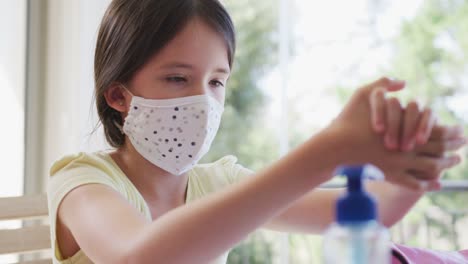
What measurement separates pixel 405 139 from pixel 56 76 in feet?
5.52

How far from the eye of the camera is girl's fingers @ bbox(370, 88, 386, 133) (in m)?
0.55

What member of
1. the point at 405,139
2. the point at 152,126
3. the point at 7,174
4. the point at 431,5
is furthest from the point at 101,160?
the point at 431,5

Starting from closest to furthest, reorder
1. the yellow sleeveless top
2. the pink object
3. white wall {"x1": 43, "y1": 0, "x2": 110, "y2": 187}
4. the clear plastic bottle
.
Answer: the clear plastic bottle < the yellow sleeveless top < the pink object < white wall {"x1": 43, "y1": 0, "x2": 110, "y2": 187}

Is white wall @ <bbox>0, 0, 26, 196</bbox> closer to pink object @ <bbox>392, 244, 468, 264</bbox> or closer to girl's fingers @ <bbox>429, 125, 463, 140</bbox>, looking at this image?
pink object @ <bbox>392, 244, 468, 264</bbox>

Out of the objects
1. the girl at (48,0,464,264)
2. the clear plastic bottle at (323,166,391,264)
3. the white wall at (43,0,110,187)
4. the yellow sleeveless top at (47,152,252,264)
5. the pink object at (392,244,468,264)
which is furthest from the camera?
the white wall at (43,0,110,187)

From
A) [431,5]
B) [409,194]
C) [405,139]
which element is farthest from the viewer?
[431,5]

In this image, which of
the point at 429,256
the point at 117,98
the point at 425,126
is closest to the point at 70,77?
the point at 117,98

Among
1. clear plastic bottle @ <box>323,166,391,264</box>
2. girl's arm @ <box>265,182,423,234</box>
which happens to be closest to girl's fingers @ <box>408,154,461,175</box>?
clear plastic bottle @ <box>323,166,391,264</box>

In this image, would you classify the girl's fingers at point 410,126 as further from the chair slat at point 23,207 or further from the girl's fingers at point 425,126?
the chair slat at point 23,207

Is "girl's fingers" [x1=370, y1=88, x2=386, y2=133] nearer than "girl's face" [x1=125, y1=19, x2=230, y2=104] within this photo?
Yes

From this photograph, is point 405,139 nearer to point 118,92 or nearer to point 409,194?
point 409,194

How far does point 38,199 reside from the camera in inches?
49.9

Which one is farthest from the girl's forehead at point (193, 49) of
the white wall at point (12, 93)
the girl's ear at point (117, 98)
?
the white wall at point (12, 93)

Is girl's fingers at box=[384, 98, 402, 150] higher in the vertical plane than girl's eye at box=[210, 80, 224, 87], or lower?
higher
